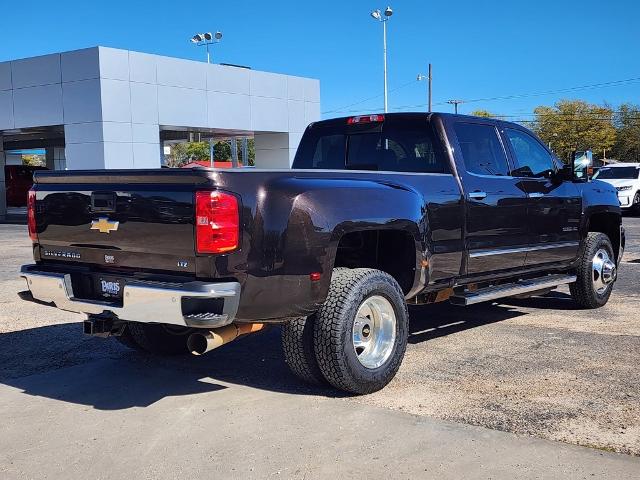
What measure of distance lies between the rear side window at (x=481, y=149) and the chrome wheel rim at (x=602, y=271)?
2.02 meters

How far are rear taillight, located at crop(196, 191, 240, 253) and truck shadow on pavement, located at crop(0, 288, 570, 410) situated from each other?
140cm

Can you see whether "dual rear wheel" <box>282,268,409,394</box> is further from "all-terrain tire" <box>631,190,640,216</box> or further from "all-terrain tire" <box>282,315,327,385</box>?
"all-terrain tire" <box>631,190,640,216</box>

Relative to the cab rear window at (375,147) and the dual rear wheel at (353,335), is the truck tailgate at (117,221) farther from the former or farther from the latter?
the cab rear window at (375,147)

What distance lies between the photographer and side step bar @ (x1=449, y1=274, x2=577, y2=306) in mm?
5809

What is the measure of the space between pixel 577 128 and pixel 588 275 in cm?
7388

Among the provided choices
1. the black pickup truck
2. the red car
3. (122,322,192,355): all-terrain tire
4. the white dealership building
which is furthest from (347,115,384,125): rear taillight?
the red car

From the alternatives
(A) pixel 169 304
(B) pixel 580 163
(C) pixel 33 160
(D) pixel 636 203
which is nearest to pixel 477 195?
(B) pixel 580 163

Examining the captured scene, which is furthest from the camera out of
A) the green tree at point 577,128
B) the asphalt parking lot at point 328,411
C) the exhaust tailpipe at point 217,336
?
the green tree at point 577,128

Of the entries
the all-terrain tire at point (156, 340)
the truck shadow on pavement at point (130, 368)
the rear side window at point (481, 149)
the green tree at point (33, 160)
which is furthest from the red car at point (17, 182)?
the green tree at point (33, 160)

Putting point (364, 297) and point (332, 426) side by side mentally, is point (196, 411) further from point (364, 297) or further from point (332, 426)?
point (364, 297)

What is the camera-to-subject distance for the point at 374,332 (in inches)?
200

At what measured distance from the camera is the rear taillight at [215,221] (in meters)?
4.09

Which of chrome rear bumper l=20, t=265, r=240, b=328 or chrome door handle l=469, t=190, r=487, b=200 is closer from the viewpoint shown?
chrome rear bumper l=20, t=265, r=240, b=328

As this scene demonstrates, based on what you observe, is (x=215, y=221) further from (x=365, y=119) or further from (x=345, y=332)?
(x=365, y=119)
